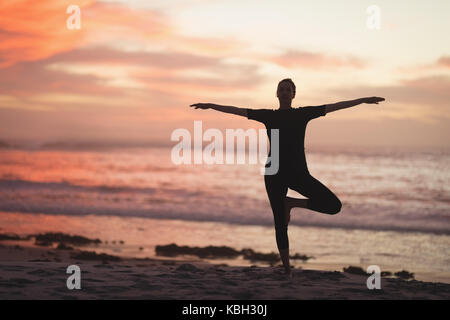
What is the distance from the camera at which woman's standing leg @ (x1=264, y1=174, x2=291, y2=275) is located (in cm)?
641

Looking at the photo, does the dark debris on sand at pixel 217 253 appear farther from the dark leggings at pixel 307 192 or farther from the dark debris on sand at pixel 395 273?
the dark leggings at pixel 307 192

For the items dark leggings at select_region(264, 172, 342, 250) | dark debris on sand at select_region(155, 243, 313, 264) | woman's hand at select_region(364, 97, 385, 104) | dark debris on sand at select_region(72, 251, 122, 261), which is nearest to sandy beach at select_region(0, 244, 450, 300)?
dark leggings at select_region(264, 172, 342, 250)

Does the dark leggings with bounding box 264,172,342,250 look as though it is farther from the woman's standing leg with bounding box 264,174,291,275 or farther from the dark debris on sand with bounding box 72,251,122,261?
the dark debris on sand with bounding box 72,251,122,261

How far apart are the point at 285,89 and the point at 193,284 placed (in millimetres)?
2711

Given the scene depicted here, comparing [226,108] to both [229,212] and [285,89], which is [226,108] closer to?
[285,89]

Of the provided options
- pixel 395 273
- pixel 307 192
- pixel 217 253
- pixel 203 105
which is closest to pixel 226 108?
pixel 203 105

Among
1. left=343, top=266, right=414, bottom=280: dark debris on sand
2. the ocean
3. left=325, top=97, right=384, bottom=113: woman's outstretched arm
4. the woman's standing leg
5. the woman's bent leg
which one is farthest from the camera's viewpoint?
the ocean

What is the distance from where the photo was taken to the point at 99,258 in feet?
39.5

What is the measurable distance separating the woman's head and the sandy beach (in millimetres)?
2369

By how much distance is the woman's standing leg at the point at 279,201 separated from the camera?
252 inches

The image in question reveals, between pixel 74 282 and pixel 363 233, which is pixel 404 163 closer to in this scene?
pixel 363 233

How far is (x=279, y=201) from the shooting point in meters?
6.49

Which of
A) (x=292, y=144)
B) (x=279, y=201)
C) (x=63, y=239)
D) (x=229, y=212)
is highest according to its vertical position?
(x=292, y=144)
